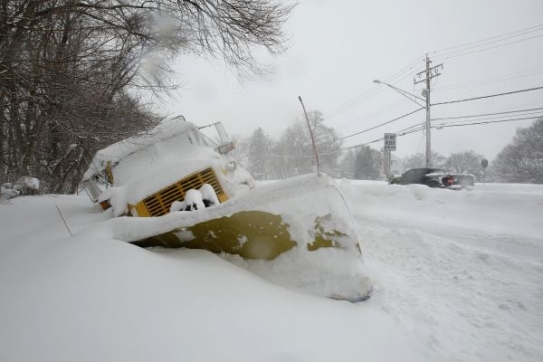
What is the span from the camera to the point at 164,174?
414cm

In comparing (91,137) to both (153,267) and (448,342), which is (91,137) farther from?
(448,342)

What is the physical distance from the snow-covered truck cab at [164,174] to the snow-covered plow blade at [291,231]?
820 millimetres

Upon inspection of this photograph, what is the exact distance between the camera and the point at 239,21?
217 inches

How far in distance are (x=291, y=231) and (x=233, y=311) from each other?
0.88 meters

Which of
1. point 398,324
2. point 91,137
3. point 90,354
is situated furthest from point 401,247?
point 91,137

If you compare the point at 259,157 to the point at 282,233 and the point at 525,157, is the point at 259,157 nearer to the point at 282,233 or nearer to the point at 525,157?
the point at 525,157

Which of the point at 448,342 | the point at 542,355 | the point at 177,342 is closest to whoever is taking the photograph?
the point at 177,342

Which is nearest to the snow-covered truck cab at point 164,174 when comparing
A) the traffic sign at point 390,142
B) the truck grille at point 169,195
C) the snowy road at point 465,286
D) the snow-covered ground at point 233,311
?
the truck grille at point 169,195

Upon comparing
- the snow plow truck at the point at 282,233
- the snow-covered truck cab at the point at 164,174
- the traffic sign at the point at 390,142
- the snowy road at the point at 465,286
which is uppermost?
the traffic sign at the point at 390,142

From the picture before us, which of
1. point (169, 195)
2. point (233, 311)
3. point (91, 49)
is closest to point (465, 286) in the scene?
point (233, 311)

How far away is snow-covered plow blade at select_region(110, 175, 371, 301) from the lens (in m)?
2.52

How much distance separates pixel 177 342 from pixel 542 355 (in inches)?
90.9

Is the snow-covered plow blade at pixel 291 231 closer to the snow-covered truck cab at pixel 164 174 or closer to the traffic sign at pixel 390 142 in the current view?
the snow-covered truck cab at pixel 164 174

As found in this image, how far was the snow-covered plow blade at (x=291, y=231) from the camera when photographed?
2523 mm
